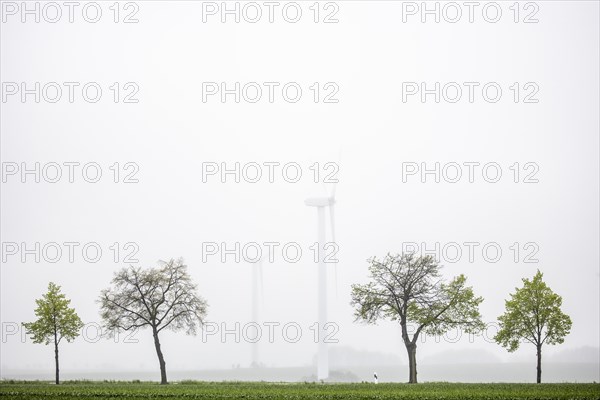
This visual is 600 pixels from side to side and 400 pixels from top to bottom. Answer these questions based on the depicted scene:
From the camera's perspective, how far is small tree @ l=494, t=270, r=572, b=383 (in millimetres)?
64750

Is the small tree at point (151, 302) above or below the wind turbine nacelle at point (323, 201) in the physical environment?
below

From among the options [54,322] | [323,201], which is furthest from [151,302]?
[323,201]

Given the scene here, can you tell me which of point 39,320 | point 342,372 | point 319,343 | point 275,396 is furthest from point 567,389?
point 342,372

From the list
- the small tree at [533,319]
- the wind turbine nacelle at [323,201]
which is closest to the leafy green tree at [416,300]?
the small tree at [533,319]

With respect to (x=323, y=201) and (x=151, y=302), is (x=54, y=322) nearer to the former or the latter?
(x=151, y=302)

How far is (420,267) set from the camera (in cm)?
6700

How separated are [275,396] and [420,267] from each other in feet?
89.7

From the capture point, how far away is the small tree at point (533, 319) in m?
64.8

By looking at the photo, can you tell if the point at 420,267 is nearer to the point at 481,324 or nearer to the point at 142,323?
the point at 481,324

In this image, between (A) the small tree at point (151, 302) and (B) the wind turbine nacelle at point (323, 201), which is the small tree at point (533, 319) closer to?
(A) the small tree at point (151, 302)

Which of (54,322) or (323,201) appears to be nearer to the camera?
(54,322)

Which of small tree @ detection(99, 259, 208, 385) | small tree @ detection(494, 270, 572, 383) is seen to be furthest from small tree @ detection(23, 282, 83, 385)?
small tree @ detection(494, 270, 572, 383)

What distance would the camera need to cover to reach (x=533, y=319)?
65312mm

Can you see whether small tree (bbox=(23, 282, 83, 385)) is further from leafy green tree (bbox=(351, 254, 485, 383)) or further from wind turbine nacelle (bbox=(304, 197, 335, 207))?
wind turbine nacelle (bbox=(304, 197, 335, 207))
